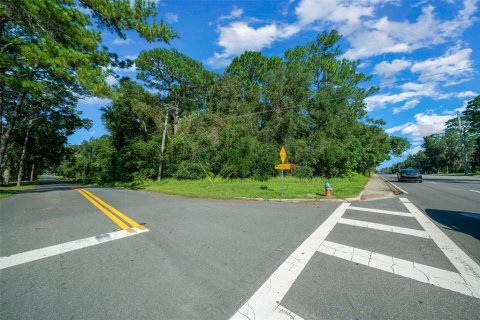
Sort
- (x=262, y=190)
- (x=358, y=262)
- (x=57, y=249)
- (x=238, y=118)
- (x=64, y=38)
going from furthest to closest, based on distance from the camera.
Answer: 1. (x=238, y=118)
2. (x=262, y=190)
3. (x=64, y=38)
4. (x=57, y=249)
5. (x=358, y=262)

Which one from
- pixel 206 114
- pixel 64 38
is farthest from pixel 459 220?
pixel 206 114

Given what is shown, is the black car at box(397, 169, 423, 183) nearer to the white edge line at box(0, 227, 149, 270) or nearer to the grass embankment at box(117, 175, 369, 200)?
the grass embankment at box(117, 175, 369, 200)

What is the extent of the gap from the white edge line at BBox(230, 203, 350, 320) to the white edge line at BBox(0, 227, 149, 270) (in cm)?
325

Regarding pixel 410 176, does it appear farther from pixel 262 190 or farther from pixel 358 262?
pixel 358 262

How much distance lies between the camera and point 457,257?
3244 mm

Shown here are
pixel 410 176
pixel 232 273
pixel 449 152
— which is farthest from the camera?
pixel 449 152

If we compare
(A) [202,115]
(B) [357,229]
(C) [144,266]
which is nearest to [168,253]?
(C) [144,266]

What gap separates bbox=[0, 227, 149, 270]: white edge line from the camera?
3.16 meters

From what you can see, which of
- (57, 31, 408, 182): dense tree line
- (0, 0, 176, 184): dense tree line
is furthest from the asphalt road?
(57, 31, 408, 182): dense tree line

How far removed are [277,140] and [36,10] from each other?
61.5 feet

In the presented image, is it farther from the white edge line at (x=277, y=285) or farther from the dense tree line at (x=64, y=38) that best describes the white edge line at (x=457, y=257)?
the dense tree line at (x=64, y=38)

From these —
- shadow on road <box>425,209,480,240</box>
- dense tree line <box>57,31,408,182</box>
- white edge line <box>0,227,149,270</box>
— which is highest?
dense tree line <box>57,31,408,182</box>

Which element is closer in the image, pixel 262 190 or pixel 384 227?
pixel 384 227

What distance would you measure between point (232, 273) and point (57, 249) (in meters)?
3.21
